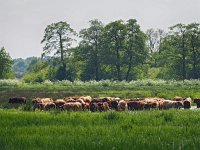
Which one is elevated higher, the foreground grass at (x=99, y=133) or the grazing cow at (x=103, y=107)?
the foreground grass at (x=99, y=133)

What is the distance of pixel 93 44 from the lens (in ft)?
291

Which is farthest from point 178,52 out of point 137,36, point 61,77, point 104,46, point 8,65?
point 8,65

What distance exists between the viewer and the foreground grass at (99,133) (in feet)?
30.9

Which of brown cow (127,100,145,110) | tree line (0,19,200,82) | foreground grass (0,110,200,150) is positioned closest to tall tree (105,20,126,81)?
tree line (0,19,200,82)

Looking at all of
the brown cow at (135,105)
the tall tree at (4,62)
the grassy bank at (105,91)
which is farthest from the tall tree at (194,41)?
the brown cow at (135,105)

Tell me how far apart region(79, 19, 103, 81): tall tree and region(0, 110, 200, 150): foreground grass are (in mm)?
72124

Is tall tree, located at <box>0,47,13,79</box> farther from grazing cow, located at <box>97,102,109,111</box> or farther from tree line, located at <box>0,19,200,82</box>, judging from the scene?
grazing cow, located at <box>97,102,109,111</box>

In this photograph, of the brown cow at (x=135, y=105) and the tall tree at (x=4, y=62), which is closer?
the brown cow at (x=135, y=105)

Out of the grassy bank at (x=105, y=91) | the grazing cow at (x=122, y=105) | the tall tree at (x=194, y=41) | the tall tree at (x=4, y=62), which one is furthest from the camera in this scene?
the tall tree at (x=4, y=62)

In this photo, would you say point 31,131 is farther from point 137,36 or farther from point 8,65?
point 8,65

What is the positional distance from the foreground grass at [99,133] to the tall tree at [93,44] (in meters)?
72.1

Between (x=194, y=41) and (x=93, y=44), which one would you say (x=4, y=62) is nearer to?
Result: (x=93, y=44)

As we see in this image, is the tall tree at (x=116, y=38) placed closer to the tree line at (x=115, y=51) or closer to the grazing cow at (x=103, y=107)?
the tree line at (x=115, y=51)

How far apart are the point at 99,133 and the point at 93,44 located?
77.8 metres
